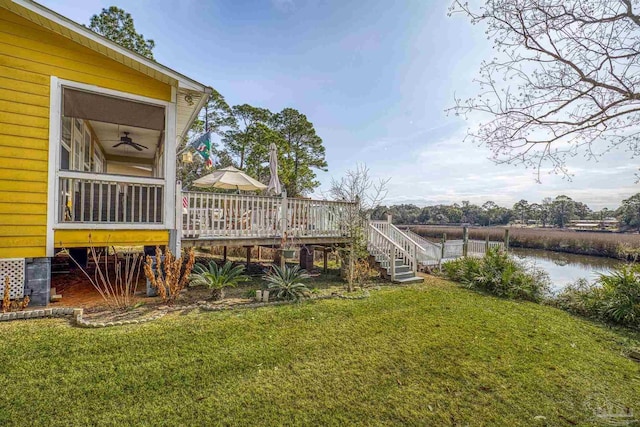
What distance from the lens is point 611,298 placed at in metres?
6.50

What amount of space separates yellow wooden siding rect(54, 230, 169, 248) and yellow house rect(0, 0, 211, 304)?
0.05 feet

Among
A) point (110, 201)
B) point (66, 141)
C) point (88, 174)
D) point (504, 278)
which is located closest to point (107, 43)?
point (88, 174)

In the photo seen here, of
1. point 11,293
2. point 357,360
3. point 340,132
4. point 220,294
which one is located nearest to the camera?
point 357,360

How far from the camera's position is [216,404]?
2.67 metres

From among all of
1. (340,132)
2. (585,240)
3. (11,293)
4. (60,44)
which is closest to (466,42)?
(60,44)

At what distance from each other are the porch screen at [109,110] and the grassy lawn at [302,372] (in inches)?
142

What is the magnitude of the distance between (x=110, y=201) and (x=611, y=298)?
10470 mm

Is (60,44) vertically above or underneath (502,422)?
above

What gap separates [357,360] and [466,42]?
19.7 ft

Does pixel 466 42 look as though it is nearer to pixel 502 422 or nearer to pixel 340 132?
pixel 502 422

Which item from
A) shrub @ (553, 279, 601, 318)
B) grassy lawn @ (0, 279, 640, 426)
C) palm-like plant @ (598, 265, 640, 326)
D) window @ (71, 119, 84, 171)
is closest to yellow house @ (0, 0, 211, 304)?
window @ (71, 119, 84, 171)

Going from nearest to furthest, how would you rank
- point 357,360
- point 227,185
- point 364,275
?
point 357,360 → point 364,275 → point 227,185

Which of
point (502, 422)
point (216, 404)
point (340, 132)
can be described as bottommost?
point (502, 422)

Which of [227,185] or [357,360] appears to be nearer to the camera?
[357,360]
